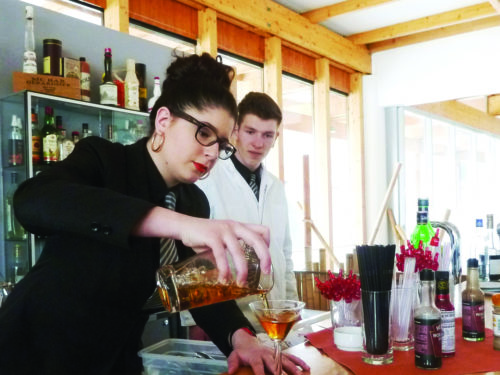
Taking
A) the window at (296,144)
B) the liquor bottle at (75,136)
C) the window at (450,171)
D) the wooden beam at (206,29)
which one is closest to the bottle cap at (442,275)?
the liquor bottle at (75,136)

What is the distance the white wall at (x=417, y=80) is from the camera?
239 inches

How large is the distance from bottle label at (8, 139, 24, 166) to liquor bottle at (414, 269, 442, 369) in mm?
2165

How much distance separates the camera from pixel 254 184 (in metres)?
2.67

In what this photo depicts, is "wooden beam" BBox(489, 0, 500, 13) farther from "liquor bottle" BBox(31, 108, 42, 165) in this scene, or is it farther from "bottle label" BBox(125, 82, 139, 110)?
"liquor bottle" BBox(31, 108, 42, 165)

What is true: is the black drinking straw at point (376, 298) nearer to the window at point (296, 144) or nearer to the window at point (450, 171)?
the window at point (296, 144)

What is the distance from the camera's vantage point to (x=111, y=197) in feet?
3.09

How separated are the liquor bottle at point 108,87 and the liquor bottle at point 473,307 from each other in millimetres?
2281

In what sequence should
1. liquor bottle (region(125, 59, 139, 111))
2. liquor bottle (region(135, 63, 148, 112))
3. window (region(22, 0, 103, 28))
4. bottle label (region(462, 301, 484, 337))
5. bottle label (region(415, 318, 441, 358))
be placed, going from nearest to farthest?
bottle label (region(415, 318, 441, 358)) → bottle label (region(462, 301, 484, 337)) → liquor bottle (region(125, 59, 139, 111)) → liquor bottle (region(135, 63, 148, 112)) → window (region(22, 0, 103, 28))

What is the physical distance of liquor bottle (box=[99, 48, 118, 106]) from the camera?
3.04m

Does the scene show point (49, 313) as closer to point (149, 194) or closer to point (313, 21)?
point (149, 194)

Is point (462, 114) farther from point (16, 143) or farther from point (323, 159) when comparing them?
point (16, 143)

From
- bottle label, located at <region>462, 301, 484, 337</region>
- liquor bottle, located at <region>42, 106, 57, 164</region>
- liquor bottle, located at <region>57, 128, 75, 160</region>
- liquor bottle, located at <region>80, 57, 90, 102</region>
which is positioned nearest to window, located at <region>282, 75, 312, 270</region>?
liquor bottle, located at <region>80, 57, 90, 102</region>

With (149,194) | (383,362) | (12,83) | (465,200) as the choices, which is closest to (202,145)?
(149,194)

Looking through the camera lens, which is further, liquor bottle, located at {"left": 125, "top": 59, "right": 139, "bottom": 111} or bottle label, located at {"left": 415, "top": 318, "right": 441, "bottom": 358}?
liquor bottle, located at {"left": 125, "top": 59, "right": 139, "bottom": 111}
